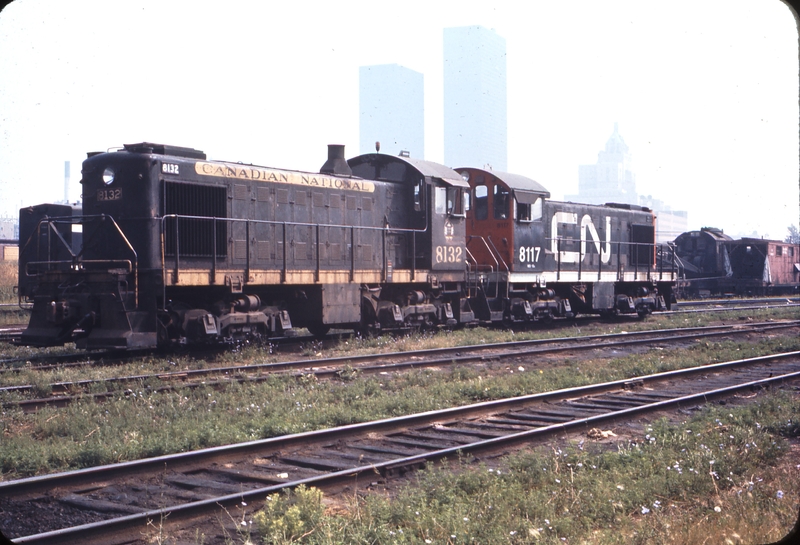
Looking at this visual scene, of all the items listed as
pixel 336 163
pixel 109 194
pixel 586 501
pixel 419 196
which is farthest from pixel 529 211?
pixel 586 501

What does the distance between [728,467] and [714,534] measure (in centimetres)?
182

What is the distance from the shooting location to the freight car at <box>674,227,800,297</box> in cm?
4009

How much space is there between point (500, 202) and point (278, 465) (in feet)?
48.1

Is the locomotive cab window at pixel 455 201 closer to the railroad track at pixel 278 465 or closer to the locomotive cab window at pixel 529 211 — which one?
the locomotive cab window at pixel 529 211

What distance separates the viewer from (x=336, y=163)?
16.6 m

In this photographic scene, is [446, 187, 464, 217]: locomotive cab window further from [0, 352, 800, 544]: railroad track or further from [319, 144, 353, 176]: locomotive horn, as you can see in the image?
[0, 352, 800, 544]: railroad track

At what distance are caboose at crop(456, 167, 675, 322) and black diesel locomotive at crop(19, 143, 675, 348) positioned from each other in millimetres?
60

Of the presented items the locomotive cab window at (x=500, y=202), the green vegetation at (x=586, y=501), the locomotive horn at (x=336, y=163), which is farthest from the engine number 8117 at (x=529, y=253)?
the green vegetation at (x=586, y=501)

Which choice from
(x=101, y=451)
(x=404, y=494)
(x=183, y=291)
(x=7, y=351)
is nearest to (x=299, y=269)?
(x=183, y=291)

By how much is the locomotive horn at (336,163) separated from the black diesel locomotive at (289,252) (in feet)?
0.17

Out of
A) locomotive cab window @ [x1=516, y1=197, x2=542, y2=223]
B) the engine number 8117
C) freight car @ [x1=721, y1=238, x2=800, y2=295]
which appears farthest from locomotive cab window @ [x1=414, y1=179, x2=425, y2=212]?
freight car @ [x1=721, y1=238, x2=800, y2=295]

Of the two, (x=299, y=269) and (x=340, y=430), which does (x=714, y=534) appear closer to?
(x=340, y=430)

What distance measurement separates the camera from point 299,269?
15148mm

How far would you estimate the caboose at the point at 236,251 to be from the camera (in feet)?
40.8
